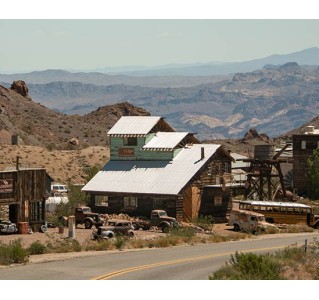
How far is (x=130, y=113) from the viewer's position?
19388 centimetres

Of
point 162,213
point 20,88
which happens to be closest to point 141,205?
point 162,213

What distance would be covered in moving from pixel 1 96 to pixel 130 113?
47.2 metres

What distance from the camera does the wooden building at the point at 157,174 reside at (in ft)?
211

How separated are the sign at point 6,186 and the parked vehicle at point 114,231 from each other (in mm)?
6155

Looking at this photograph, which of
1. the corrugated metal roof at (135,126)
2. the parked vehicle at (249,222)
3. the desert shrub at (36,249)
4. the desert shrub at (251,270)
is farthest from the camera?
the corrugated metal roof at (135,126)

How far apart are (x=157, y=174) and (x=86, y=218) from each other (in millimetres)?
7103

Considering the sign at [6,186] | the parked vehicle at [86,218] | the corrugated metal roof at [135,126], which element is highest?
the corrugated metal roof at [135,126]

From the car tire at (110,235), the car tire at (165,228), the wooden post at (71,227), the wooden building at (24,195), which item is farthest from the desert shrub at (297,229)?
the wooden building at (24,195)

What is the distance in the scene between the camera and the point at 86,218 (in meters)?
62.2

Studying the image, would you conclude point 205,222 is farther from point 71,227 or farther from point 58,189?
point 58,189

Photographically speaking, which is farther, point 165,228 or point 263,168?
point 263,168

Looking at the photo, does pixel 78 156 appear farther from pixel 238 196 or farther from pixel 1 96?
pixel 1 96

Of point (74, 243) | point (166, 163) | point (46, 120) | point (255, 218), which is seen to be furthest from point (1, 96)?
point (74, 243)

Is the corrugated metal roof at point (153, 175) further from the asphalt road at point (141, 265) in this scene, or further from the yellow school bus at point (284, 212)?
the asphalt road at point (141, 265)
